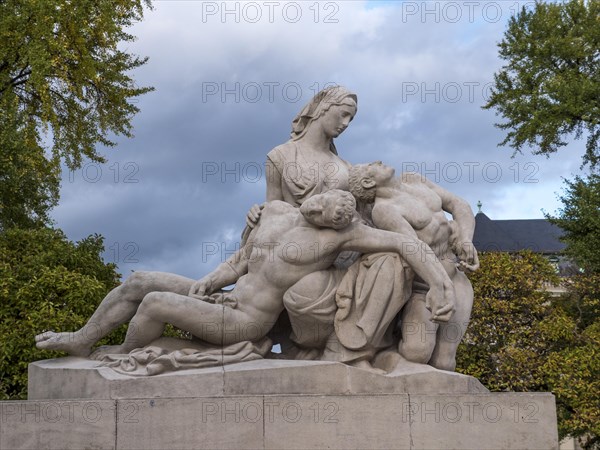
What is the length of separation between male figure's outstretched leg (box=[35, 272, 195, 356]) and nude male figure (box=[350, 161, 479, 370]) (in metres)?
1.94

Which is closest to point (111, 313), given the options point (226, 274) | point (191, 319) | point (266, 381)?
point (191, 319)

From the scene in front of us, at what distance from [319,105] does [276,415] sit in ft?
10.8

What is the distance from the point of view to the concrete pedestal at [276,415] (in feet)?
22.4

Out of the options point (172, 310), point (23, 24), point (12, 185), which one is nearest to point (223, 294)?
point (172, 310)

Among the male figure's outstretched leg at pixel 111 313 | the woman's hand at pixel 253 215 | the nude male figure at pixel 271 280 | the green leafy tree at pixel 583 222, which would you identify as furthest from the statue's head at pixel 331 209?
the green leafy tree at pixel 583 222

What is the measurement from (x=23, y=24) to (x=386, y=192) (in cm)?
1275

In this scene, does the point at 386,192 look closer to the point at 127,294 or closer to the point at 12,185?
the point at 127,294

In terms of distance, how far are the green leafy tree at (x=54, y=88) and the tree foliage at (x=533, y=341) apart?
9.17 m

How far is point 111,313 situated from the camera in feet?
25.5

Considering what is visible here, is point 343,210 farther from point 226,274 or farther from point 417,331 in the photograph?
point 226,274

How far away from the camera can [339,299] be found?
7.36 metres

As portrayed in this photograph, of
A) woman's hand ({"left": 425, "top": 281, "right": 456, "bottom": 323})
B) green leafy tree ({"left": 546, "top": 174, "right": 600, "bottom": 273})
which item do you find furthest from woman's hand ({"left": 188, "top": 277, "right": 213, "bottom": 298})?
green leafy tree ({"left": 546, "top": 174, "right": 600, "bottom": 273})

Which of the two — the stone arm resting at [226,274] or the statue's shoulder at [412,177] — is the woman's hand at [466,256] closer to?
the statue's shoulder at [412,177]

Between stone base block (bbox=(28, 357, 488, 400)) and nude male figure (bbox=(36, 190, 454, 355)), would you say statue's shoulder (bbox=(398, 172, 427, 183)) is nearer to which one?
nude male figure (bbox=(36, 190, 454, 355))
